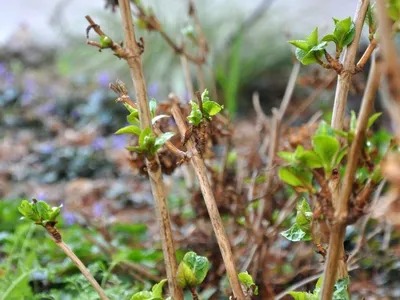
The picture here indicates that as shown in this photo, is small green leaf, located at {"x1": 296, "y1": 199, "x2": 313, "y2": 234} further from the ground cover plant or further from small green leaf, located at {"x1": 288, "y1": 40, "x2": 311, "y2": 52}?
small green leaf, located at {"x1": 288, "y1": 40, "x2": 311, "y2": 52}

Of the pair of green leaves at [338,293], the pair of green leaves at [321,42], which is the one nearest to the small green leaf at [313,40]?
the pair of green leaves at [321,42]

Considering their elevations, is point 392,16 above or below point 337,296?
above

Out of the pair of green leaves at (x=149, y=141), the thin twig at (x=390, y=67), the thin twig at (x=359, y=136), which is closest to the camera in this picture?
the thin twig at (x=390, y=67)

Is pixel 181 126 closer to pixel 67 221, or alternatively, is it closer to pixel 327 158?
pixel 327 158

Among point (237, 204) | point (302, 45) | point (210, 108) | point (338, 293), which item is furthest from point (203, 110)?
point (237, 204)

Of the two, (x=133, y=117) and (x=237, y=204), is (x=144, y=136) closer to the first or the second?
(x=133, y=117)

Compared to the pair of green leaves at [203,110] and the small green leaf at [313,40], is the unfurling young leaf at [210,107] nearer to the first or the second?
the pair of green leaves at [203,110]

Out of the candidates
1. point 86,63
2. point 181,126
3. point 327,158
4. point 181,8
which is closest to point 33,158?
point 86,63
